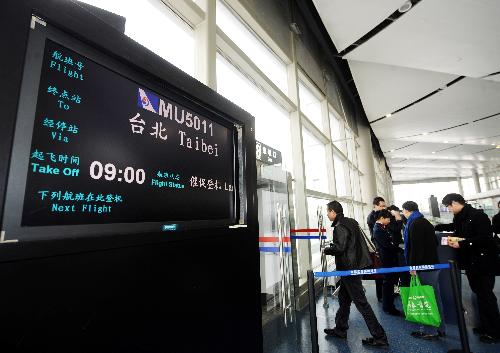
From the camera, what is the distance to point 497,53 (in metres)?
5.33

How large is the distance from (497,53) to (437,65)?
38.0 inches

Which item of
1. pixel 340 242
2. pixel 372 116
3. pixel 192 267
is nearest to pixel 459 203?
pixel 340 242

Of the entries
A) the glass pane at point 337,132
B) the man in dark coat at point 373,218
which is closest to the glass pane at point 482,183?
the glass pane at point 337,132

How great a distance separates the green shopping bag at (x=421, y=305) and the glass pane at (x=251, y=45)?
3.43 meters

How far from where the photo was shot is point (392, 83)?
764 centimetres

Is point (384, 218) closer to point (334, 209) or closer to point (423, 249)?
point (423, 249)

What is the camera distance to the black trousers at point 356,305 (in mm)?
2799

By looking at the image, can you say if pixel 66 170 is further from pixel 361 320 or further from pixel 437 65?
pixel 437 65

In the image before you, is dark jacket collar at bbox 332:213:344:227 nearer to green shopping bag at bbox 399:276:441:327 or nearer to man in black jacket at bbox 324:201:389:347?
man in black jacket at bbox 324:201:389:347

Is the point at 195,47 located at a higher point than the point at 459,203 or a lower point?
higher

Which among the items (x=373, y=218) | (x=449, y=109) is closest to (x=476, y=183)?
(x=449, y=109)

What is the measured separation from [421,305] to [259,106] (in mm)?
3160

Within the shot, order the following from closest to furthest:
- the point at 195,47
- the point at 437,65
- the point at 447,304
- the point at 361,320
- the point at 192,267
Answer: the point at 192,267, the point at 195,47, the point at 447,304, the point at 361,320, the point at 437,65

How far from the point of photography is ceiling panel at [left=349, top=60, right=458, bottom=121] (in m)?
7.06
